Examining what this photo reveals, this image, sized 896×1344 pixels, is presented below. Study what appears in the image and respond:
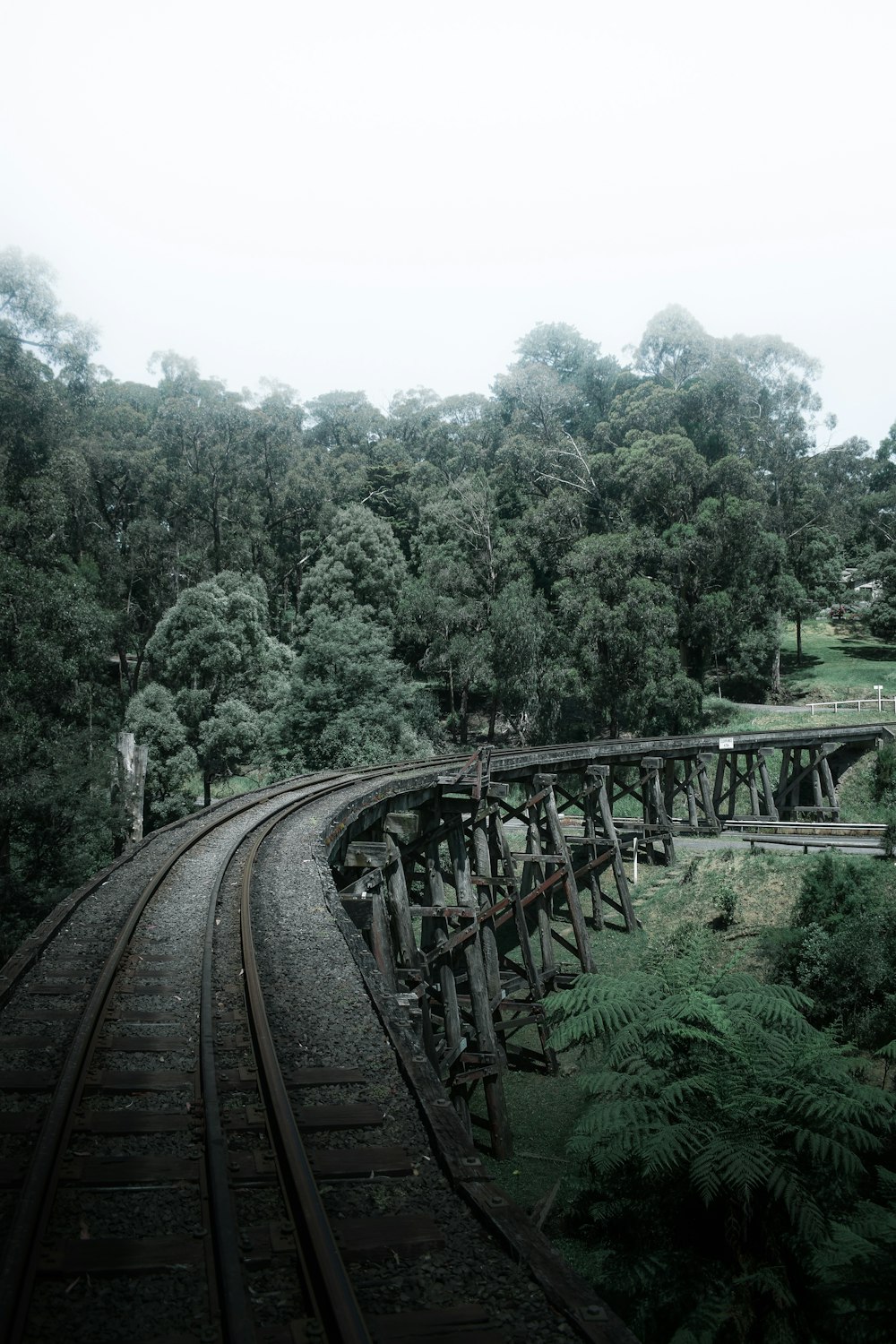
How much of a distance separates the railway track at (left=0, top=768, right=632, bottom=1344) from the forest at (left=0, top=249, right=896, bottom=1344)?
185 centimetres

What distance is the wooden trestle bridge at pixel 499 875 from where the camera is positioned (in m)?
10.9

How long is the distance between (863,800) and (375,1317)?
2490 centimetres

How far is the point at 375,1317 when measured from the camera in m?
2.86

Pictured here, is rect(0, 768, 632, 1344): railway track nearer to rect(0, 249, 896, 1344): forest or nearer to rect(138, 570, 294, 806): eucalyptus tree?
rect(0, 249, 896, 1344): forest

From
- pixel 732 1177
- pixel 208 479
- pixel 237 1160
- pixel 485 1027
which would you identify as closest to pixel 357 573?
pixel 208 479

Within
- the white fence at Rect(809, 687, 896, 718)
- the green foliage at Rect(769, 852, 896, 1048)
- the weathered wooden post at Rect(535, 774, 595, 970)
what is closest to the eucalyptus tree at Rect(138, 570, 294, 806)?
the weathered wooden post at Rect(535, 774, 595, 970)

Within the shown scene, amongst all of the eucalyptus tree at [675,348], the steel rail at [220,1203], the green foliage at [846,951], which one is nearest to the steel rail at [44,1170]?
the steel rail at [220,1203]

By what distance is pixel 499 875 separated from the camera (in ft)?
56.1

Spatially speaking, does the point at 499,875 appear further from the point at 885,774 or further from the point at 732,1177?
the point at 885,774

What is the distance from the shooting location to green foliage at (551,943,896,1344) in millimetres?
4332

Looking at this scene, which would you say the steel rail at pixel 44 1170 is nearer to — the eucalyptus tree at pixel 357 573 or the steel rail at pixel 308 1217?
the steel rail at pixel 308 1217

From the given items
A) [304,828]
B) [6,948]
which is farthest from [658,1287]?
[6,948]

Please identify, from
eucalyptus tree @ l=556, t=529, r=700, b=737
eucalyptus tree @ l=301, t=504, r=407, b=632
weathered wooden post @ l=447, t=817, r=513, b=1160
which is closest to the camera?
weathered wooden post @ l=447, t=817, r=513, b=1160

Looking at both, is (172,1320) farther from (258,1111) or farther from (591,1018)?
(591,1018)
